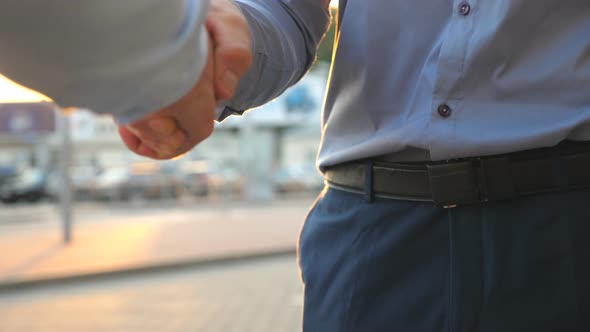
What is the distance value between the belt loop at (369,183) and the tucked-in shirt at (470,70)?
0.03m

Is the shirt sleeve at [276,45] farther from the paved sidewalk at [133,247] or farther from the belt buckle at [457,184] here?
the paved sidewalk at [133,247]

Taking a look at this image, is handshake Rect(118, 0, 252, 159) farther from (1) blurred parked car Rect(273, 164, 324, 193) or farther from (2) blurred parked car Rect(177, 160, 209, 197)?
(1) blurred parked car Rect(273, 164, 324, 193)

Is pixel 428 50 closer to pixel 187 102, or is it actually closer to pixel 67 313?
pixel 187 102

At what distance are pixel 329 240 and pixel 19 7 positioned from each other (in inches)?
27.1

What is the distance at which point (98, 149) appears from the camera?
36844mm

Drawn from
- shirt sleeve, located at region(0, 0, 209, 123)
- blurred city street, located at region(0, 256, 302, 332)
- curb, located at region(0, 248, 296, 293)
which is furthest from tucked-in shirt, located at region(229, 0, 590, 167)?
curb, located at region(0, 248, 296, 293)

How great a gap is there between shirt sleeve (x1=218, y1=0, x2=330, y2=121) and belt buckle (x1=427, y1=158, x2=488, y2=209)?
271 mm

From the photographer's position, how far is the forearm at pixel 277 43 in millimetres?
822

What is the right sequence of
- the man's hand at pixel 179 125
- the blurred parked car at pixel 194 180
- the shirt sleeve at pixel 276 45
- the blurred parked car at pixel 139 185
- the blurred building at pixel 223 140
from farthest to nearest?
1. the blurred parked car at pixel 194 180
2. the blurred parked car at pixel 139 185
3. the blurred building at pixel 223 140
4. the shirt sleeve at pixel 276 45
5. the man's hand at pixel 179 125

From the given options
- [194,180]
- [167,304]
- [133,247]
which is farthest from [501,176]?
[194,180]

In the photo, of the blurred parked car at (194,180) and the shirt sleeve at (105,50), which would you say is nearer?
the shirt sleeve at (105,50)

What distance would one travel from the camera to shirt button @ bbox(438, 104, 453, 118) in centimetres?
92

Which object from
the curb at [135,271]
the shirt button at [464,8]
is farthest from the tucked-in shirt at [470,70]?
the curb at [135,271]

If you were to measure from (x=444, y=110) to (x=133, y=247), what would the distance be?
→ 907 cm
